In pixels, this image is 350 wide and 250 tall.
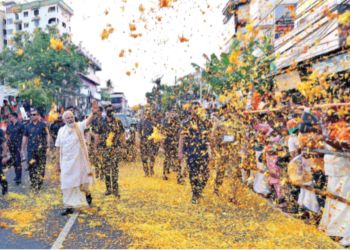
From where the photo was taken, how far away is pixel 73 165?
261 inches

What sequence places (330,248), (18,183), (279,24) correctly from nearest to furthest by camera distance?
(330,248) < (18,183) < (279,24)

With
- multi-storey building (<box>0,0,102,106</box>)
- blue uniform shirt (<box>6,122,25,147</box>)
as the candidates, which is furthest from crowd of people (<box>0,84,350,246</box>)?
multi-storey building (<box>0,0,102,106</box>)

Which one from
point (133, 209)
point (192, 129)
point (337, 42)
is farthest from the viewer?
point (337, 42)

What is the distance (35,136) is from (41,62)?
87.4 feet

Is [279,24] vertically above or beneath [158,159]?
above

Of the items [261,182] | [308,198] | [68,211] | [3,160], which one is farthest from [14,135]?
[308,198]

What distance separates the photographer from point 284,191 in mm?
6750

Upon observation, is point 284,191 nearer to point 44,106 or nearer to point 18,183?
point 18,183

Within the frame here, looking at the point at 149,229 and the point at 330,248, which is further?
the point at 149,229

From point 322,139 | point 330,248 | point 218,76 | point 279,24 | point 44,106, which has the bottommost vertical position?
point 330,248

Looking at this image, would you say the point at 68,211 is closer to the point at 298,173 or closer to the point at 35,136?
the point at 35,136

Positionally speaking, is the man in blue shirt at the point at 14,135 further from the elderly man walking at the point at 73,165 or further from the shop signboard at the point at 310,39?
the shop signboard at the point at 310,39

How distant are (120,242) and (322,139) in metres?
3.58

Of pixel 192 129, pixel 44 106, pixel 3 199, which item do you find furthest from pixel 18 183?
pixel 44 106
